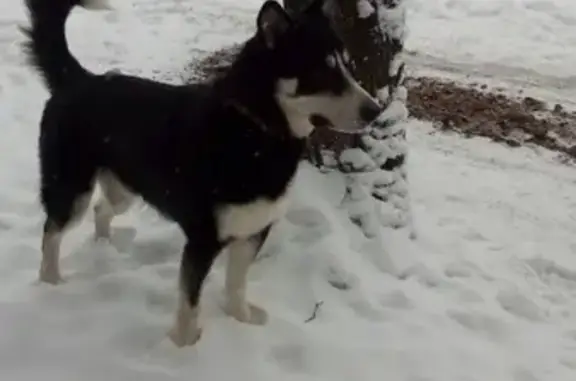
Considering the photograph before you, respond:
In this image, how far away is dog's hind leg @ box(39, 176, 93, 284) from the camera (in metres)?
3.31

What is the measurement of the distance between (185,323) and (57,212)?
762mm

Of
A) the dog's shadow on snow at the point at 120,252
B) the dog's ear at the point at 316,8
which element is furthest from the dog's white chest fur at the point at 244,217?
the dog's shadow on snow at the point at 120,252

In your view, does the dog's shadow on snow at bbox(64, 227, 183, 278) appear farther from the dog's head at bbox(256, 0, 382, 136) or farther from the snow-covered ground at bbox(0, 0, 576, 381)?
the dog's head at bbox(256, 0, 382, 136)

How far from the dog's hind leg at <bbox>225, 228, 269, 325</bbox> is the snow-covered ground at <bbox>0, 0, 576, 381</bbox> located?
51mm

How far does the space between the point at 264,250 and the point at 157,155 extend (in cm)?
92

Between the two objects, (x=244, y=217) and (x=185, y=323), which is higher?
(x=244, y=217)

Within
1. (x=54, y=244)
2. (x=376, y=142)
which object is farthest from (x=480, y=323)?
(x=54, y=244)

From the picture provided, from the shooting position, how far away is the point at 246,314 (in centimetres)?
332

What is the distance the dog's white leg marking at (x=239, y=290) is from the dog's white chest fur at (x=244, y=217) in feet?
0.94

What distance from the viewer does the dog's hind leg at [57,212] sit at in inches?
130

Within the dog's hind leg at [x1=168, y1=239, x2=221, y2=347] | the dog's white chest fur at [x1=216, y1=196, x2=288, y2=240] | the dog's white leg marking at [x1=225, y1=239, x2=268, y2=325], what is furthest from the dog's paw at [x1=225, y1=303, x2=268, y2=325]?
the dog's white chest fur at [x1=216, y1=196, x2=288, y2=240]

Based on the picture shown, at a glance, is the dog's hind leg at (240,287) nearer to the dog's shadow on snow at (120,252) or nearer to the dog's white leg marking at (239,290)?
the dog's white leg marking at (239,290)

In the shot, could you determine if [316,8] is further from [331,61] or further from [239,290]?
[239,290]

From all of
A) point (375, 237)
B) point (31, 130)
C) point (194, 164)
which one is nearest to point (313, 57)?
point (194, 164)
